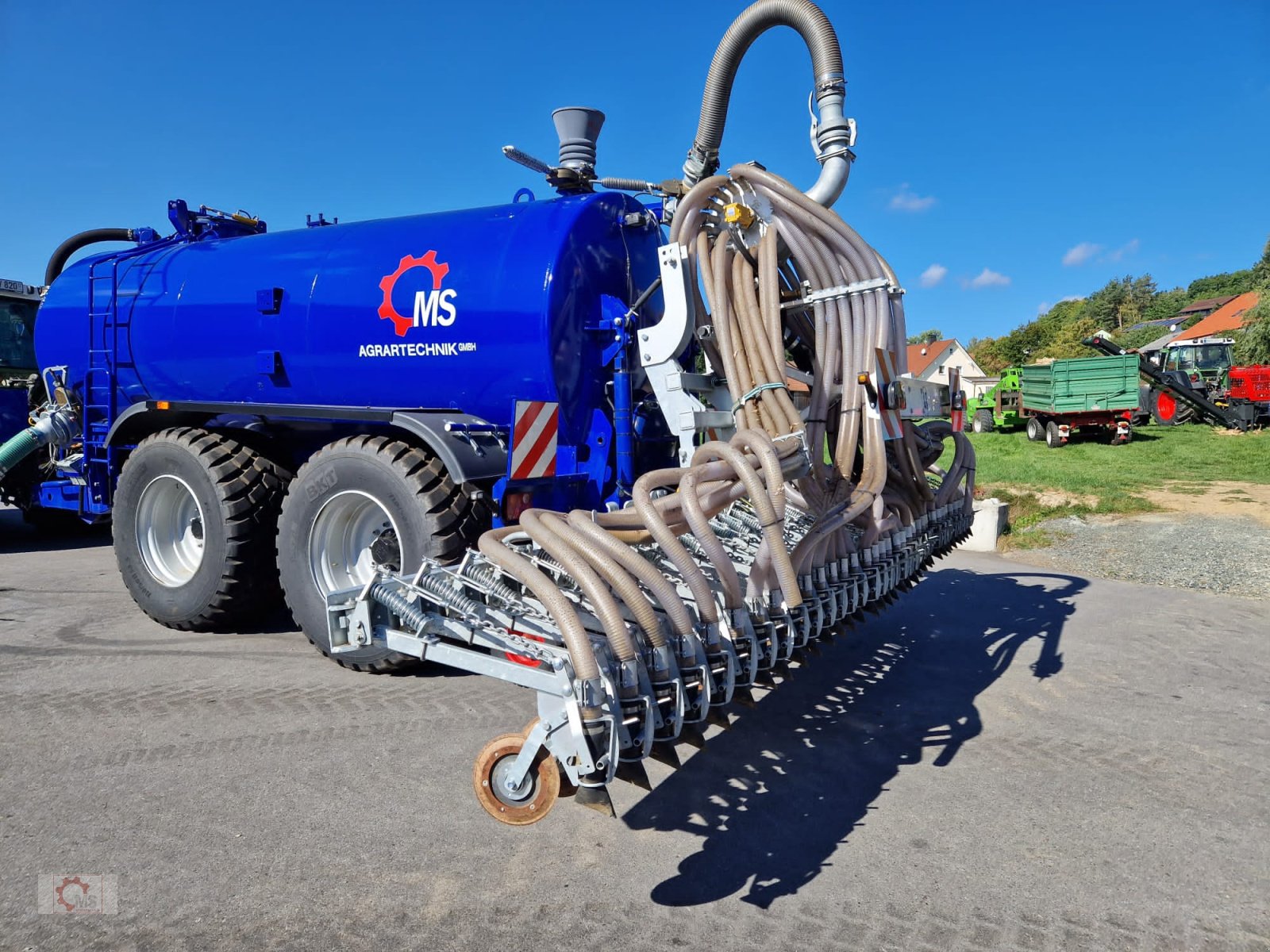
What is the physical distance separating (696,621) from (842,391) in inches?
65.6

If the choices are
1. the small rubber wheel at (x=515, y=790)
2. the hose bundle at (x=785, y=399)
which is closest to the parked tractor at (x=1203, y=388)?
the hose bundle at (x=785, y=399)

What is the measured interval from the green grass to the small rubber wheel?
25.9 feet

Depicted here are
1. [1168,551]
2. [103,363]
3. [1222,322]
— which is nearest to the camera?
[103,363]

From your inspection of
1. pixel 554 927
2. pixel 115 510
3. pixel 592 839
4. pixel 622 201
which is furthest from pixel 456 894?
pixel 115 510

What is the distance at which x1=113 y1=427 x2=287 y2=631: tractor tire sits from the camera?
16.5ft

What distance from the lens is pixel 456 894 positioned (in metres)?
2.64

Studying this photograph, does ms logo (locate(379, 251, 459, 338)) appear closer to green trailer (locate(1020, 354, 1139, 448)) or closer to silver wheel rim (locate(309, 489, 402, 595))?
silver wheel rim (locate(309, 489, 402, 595))

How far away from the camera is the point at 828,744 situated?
3844 millimetres

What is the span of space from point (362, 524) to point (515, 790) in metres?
2.68

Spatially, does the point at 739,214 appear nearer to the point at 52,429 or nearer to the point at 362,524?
the point at 362,524

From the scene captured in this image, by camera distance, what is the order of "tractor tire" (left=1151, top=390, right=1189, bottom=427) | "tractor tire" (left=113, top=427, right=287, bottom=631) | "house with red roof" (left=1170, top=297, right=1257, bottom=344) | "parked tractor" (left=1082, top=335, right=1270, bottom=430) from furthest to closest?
"house with red roof" (left=1170, top=297, right=1257, bottom=344) → "tractor tire" (left=1151, top=390, right=1189, bottom=427) → "parked tractor" (left=1082, top=335, right=1270, bottom=430) → "tractor tire" (left=113, top=427, right=287, bottom=631)

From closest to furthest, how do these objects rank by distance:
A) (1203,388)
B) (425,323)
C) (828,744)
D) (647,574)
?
(647,574)
(828,744)
(425,323)
(1203,388)

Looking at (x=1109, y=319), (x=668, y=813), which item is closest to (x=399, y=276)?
(x=668, y=813)

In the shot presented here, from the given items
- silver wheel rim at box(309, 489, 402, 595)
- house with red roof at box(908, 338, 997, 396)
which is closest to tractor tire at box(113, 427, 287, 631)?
silver wheel rim at box(309, 489, 402, 595)
